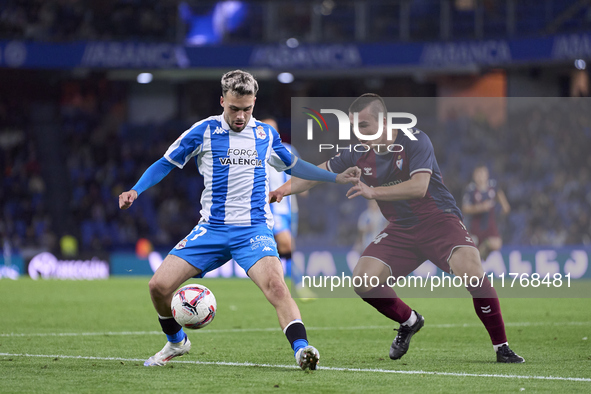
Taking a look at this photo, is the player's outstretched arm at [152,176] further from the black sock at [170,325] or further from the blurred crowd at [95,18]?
the blurred crowd at [95,18]

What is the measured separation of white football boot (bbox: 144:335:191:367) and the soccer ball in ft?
1.10

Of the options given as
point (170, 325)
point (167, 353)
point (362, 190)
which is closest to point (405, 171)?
point (362, 190)

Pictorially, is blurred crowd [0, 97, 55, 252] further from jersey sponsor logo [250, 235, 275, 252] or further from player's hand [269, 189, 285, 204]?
jersey sponsor logo [250, 235, 275, 252]

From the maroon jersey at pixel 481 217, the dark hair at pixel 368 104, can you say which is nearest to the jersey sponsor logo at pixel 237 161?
the dark hair at pixel 368 104

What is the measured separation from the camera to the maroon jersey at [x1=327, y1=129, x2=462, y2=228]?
6.91 metres

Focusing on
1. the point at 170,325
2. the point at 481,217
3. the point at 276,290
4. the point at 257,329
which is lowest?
the point at 257,329

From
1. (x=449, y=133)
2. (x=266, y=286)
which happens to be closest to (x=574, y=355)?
(x=266, y=286)

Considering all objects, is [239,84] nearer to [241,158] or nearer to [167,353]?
[241,158]

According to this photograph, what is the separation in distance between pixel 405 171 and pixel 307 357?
6.99 ft

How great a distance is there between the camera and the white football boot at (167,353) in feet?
20.5

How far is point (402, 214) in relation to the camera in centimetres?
700

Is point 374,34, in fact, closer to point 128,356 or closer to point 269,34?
point 269,34

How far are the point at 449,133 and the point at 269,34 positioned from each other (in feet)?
18.9

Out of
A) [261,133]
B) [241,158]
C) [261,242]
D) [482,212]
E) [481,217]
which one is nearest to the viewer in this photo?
[261,242]
